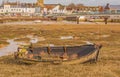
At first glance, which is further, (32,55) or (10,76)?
(32,55)

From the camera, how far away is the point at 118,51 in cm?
3127

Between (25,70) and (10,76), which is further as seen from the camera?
(25,70)

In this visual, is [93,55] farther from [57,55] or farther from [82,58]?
[57,55]

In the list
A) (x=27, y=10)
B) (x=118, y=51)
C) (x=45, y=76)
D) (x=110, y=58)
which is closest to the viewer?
(x=45, y=76)

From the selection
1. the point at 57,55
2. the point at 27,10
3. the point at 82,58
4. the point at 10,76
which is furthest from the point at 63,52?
the point at 27,10

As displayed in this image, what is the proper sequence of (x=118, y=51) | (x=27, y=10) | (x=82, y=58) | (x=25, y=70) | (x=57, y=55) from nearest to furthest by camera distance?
(x=25, y=70) → (x=82, y=58) → (x=57, y=55) → (x=118, y=51) → (x=27, y=10)

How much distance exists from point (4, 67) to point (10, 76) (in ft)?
10.4

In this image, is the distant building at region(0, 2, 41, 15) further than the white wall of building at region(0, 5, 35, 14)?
No

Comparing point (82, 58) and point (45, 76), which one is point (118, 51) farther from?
point (45, 76)

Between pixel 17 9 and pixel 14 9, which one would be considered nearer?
pixel 14 9

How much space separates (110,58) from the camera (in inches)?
1062

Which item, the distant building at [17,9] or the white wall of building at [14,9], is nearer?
the distant building at [17,9]

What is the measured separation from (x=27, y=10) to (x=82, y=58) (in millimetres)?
153602

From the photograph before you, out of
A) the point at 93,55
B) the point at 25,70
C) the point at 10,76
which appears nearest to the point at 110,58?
the point at 93,55
